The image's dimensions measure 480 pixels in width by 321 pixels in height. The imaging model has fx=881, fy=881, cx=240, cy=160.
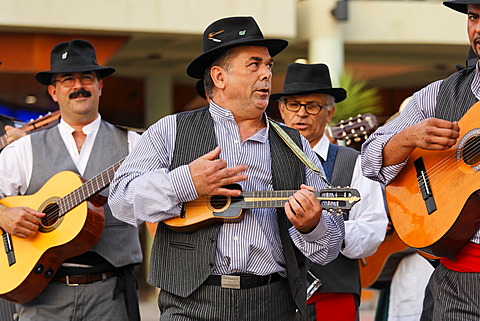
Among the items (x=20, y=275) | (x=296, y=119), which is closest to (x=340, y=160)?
(x=296, y=119)

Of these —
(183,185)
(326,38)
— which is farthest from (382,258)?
(326,38)

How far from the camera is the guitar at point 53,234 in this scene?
4961 millimetres

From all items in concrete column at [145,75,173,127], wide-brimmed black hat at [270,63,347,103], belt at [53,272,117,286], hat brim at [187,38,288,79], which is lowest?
A: concrete column at [145,75,173,127]

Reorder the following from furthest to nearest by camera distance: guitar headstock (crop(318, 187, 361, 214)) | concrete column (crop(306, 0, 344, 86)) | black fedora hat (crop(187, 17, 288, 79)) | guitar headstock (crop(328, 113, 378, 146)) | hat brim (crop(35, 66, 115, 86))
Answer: concrete column (crop(306, 0, 344, 86)) < guitar headstock (crop(328, 113, 378, 146)) < hat brim (crop(35, 66, 115, 86)) < black fedora hat (crop(187, 17, 288, 79)) < guitar headstock (crop(318, 187, 361, 214))

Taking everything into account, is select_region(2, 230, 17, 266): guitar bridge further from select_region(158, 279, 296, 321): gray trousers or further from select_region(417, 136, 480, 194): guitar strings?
select_region(417, 136, 480, 194): guitar strings

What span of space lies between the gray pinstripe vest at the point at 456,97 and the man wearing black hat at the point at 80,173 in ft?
6.77

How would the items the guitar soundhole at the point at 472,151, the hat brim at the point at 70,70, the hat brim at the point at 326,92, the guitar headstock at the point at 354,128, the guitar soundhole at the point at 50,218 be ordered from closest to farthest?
the guitar soundhole at the point at 472,151 < the guitar soundhole at the point at 50,218 < the hat brim at the point at 70,70 < the hat brim at the point at 326,92 < the guitar headstock at the point at 354,128

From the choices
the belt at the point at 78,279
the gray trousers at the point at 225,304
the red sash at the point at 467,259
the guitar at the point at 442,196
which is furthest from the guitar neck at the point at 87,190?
the red sash at the point at 467,259

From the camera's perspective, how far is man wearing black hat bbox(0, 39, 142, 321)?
5.12 m

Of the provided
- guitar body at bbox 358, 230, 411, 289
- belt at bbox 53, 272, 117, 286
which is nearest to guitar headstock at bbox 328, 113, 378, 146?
guitar body at bbox 358, 230, 411, 289

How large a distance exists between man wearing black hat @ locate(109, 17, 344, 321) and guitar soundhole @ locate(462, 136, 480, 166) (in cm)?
66

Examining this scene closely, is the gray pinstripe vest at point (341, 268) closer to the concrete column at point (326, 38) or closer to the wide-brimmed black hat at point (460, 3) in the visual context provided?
the wide-brimmed black hat at point (460, 3)

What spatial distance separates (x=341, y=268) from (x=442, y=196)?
156 cm

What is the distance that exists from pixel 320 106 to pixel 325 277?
1102 mm
